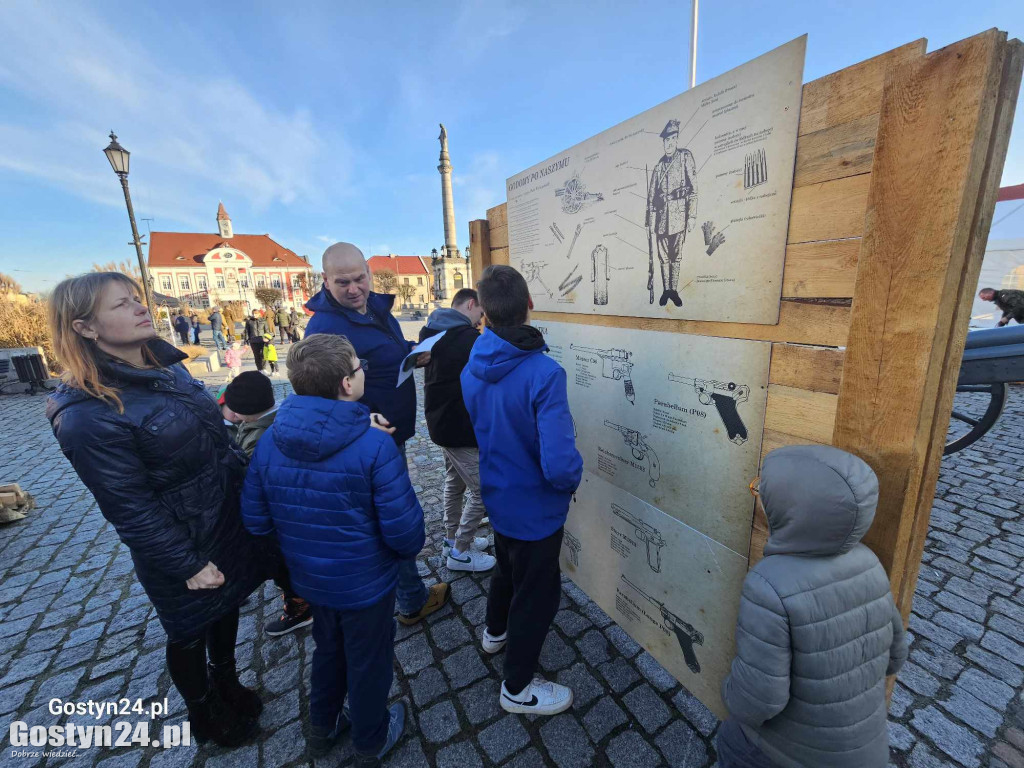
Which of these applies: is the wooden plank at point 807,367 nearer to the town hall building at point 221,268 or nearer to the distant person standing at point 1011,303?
the distant person standing at point 1011,303

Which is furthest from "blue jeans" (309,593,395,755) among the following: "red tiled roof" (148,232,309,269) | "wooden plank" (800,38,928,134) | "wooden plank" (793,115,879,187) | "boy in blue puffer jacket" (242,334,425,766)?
"red tiled roof" (148,232,309,269)

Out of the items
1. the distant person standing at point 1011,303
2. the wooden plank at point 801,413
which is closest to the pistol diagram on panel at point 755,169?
the wooden plank at point 801,413

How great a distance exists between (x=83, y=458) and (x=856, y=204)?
2.73m

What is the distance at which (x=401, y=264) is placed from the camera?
7144cm

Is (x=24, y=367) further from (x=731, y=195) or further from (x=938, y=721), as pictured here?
(x=938, y=721)

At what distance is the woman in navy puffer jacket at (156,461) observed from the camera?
5.00 ft

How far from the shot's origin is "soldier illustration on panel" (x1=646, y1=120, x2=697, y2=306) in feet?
5.77

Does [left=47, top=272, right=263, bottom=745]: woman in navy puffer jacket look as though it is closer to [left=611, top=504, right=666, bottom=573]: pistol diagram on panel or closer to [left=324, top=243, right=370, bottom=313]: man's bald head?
[left=324, top=243, right=370, bottom=313]: man's bald head

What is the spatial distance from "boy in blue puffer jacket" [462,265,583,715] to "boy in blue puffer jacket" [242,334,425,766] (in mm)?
453

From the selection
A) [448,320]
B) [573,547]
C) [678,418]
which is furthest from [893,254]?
[573,547]

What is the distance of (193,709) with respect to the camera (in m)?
1.97

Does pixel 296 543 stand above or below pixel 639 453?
below

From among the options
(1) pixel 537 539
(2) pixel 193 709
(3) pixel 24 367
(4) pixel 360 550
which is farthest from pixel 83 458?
(3) pixel 24 367

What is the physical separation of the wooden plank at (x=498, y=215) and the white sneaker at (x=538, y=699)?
9.63ft
